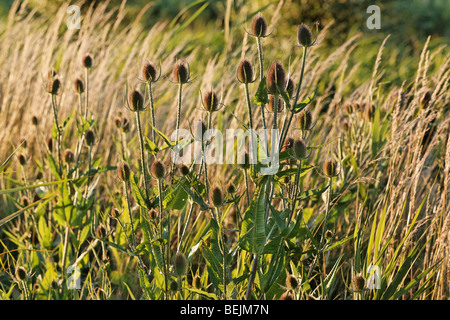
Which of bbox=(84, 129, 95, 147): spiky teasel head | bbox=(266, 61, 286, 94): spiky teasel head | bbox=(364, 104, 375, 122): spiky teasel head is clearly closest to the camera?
bbox=(266, 61, 286, 94): spiky teasel head

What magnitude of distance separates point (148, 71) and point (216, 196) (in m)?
0.29

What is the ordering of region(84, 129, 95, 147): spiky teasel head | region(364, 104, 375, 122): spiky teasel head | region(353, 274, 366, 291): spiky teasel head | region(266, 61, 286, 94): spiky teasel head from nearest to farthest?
region(266, 61, 286, 94): spiky teasel head
region(353, 274, 366, 291): spiky teasel head
region(84, 129, 95, 147): spiky teasel head
region(364, 104, 375, 122): spiky teasel head

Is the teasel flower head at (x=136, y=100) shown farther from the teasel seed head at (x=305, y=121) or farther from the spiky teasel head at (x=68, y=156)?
the spiky teasel head at (x=68, y=156)

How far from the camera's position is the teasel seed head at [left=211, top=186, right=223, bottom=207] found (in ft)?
3.37

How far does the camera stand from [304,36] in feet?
3.30

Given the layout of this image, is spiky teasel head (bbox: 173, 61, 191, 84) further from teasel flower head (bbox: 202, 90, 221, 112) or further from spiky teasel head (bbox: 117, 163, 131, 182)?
spiky teasel head (bbox: 117, 163, 131, 182)

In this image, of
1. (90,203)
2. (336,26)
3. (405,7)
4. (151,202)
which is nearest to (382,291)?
(151,202)

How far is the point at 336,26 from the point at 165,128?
8.10 feet

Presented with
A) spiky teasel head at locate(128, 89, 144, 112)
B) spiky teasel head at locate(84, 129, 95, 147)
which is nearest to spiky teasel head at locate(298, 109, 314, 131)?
spiky teasel head at locate(128, 89, 144, 112)

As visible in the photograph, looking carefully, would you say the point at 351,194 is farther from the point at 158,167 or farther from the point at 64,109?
the point at 64,109

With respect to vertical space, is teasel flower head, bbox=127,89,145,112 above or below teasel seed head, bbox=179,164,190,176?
above

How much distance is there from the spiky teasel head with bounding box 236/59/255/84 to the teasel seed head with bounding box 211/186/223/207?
0.22 m

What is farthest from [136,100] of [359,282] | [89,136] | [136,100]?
[359,282]

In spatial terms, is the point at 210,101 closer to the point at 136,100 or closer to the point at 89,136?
the point at 136,100
